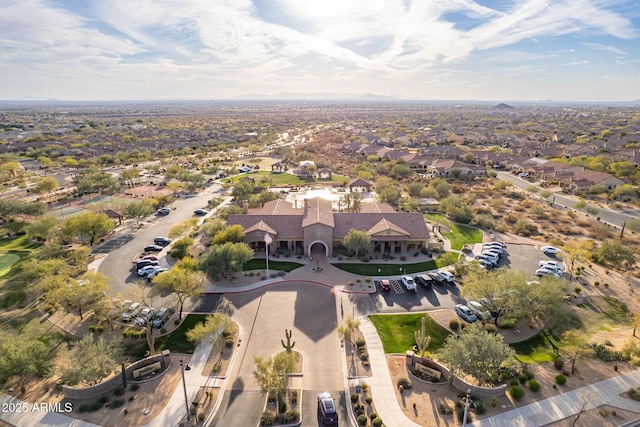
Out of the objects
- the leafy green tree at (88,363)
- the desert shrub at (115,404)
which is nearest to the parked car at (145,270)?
the leafy green tree at (88,363)

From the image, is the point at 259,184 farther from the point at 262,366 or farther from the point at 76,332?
the point at 262,366

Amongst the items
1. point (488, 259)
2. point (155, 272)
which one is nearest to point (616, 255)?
point (488, 259)

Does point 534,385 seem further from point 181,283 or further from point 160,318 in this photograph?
point 160,318

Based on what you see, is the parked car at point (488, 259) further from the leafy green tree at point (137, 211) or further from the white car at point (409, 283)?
the leafy green tree at point (137, 211)

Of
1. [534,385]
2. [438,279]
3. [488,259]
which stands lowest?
[438,279]

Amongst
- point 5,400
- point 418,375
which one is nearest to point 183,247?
point 5,400

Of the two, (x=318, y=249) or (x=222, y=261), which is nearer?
(x=222, y=261)

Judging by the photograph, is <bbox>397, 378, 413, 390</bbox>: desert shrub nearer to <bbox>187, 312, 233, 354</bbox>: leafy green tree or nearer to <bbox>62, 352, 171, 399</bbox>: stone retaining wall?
<bbox>187, 312, 233, 354</bbox>: leafy green tree
